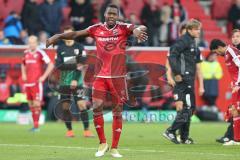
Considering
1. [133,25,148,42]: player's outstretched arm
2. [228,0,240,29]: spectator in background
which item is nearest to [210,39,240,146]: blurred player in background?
[133,25,148,42]: player's outstretched arm

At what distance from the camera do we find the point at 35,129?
2112 centimetres

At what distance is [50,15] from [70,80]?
859 centimetres

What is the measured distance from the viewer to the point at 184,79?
57.0 feet

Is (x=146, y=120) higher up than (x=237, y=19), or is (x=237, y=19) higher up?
(x=237, y=19)

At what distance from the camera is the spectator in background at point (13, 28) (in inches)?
1065

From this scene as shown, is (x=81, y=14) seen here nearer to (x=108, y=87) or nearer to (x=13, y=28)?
(x=13, y=28)

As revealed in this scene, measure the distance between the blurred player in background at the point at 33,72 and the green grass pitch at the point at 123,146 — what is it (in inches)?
30.9

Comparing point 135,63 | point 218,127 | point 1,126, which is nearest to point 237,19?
point 135,63

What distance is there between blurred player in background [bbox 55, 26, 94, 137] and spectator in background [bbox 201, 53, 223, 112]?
7.97 meters

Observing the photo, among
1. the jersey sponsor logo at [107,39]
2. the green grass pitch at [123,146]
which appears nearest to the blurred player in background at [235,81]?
the green grass pitch at [123,146]

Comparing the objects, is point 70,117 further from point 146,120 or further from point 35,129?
point 146,120

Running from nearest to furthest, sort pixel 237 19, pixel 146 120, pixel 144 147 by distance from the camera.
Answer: pixel 144 147 < pixel 146 120 < pixel 237 19

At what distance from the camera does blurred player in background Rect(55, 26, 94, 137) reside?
1956 cm

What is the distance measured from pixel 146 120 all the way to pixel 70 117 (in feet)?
19.1
